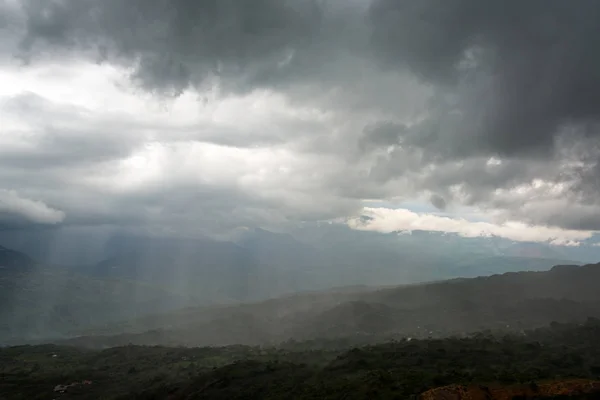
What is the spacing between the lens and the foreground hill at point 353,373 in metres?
57.1

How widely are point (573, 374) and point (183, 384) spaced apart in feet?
232

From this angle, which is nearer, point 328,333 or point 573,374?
point 573,374

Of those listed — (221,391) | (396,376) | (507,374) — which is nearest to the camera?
(507,374)

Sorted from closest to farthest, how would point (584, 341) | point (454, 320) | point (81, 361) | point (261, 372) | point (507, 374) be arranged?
point (507, 374) < point (261, 372) < point (584, 341) < point (81, 361) < point (454, 320)

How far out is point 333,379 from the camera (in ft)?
244

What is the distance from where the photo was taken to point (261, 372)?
88688mm

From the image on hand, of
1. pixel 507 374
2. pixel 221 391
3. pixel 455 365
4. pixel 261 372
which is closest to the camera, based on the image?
pixel 507 374

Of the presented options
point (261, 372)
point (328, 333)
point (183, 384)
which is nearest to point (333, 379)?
point (261, 372)

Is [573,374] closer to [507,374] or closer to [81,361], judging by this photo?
[507,374]

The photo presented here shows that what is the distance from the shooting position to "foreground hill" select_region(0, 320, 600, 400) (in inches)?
2247

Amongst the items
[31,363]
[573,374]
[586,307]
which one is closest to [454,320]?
[586,307]

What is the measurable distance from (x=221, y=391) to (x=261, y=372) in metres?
11.5

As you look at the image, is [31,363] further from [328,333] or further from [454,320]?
[454,320]

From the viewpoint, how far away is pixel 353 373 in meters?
78.5
